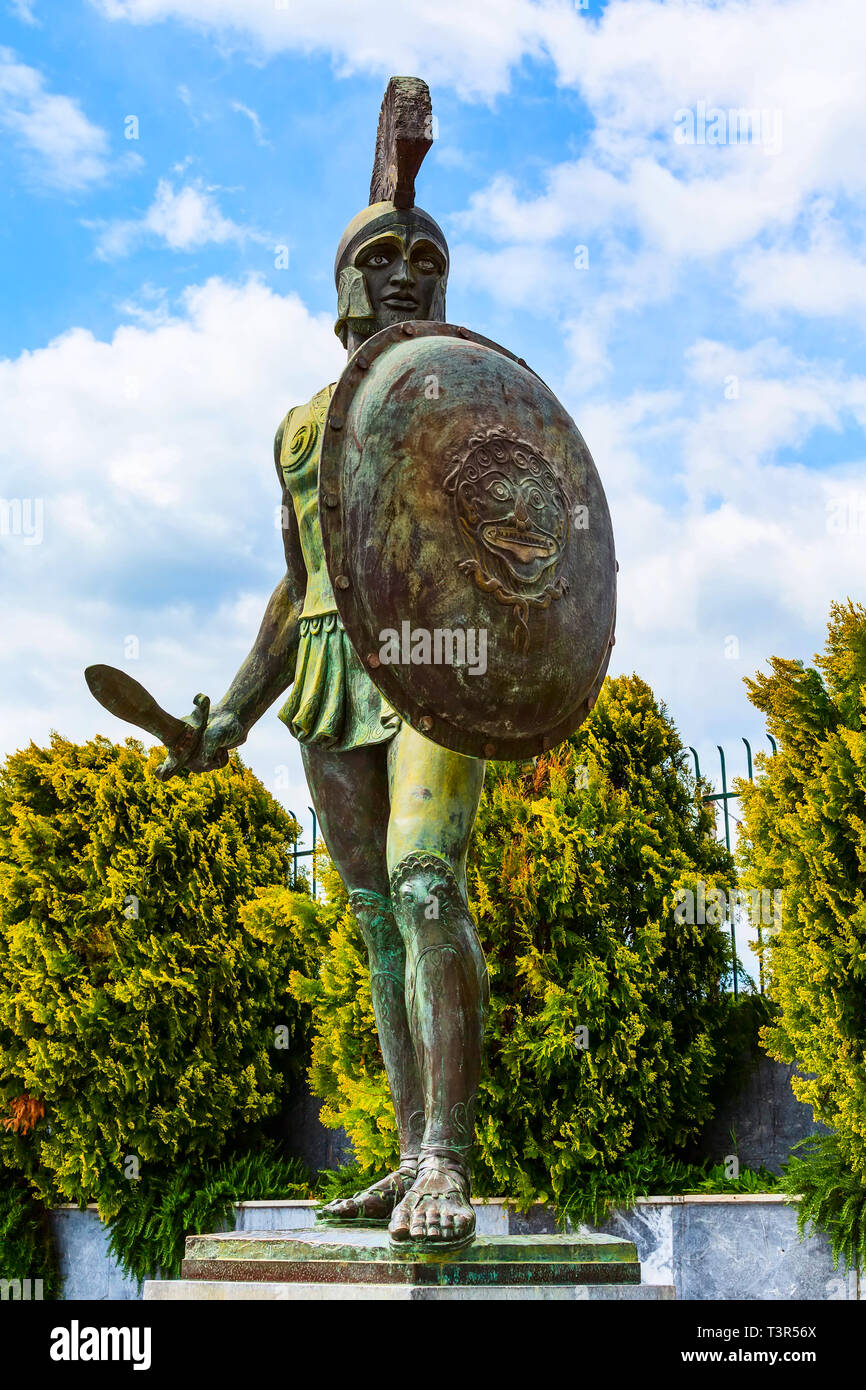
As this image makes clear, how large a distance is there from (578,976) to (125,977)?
11.5 ft

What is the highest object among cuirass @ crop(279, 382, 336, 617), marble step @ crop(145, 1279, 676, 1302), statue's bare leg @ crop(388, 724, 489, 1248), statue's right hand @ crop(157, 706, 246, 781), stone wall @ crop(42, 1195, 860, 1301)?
cuirass @ crop(279, 382, 336, 617)

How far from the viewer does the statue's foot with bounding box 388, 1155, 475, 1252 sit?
2637 millimetres

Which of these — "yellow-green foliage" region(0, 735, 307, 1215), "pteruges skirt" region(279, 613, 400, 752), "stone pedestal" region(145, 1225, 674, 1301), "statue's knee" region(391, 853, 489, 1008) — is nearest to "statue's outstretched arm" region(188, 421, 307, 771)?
"pteruges skirt" region(279, 613, 400, 752)

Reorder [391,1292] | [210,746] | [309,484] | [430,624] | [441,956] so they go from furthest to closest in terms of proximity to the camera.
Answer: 1. [210,746]
2. [309,484]
3. [441,956]
4. [430,624]
5. [391,1292]

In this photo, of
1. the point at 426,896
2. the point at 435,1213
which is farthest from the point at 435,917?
the point at 435,1213

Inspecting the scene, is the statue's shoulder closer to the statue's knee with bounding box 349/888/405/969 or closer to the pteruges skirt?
the pteruges skirt

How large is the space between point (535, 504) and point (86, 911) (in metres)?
7.79

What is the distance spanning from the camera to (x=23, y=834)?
10156 millimetres

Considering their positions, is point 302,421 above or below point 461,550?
above

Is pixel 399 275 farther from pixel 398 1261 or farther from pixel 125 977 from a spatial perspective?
pixel 125 977

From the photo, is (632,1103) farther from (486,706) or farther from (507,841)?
(486,706)

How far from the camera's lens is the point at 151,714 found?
3.42m

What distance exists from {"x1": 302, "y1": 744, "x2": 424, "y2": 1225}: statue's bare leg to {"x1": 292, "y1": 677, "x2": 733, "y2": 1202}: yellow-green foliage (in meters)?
4.49
